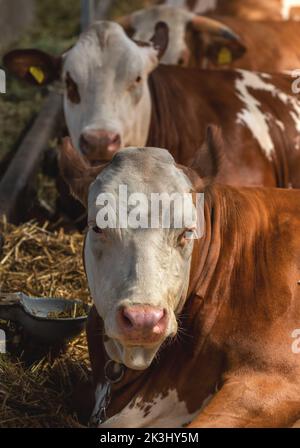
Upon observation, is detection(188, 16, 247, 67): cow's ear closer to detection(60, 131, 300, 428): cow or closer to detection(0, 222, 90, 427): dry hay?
detection(0, 222, 90, 427): dry hay

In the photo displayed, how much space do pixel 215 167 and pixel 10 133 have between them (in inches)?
186

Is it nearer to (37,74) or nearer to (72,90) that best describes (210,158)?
(72,90)

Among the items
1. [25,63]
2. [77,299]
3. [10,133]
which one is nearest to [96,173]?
[77,299]

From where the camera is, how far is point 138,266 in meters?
4.22

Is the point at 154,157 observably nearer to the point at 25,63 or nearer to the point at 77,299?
the point at 77,299

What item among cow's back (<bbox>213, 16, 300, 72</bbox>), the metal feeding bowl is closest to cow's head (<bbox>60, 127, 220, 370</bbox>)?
the metal feeding bowl

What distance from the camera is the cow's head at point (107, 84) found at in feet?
22.3

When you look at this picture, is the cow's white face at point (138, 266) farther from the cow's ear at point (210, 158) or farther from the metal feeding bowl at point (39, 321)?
the metal feeding bowl at point (39, 321)

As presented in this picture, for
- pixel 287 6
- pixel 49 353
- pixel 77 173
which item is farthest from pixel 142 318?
pixel 287 6

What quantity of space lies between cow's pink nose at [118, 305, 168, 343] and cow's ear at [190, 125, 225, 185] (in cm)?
86

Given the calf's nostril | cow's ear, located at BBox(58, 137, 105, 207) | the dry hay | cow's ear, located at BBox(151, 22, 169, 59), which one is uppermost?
cow's ear, located at BBox(151, 22, 169, 59)

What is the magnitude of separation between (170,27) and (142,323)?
18.1 feet

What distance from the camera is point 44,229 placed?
718 centimetres

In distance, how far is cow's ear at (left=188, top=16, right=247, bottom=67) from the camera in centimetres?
883
